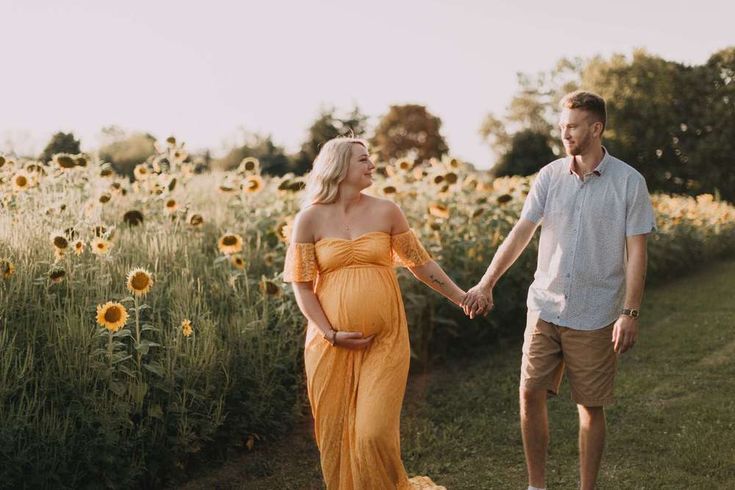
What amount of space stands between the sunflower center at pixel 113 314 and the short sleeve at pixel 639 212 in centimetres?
247

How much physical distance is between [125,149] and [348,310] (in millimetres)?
13441

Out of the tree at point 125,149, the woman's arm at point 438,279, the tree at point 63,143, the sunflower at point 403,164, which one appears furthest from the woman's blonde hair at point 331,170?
the tree at point 125,149

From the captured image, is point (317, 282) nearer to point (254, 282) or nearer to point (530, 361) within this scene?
point (530, 361)

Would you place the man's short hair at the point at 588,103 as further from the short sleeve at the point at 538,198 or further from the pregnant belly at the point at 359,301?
the pregnant belly at the point at 359,301

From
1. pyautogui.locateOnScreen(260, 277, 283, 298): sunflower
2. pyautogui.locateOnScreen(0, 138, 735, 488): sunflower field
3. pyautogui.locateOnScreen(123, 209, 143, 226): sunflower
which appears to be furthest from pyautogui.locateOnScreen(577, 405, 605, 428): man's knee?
pyautogui.locateOnScreen(123, 209, 143, 226): sunflower

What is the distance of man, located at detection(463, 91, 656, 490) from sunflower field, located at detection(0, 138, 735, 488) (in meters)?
1.64

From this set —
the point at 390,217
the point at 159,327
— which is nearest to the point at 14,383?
the point at 159,327

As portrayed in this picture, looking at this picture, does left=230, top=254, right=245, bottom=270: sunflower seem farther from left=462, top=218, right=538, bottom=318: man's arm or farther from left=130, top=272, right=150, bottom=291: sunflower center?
left=462, top=218, right=538, bottom=318: man's arm

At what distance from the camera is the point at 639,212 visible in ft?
12.0

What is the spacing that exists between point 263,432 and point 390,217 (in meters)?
2.02

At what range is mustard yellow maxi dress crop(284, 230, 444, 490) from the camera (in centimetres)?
342

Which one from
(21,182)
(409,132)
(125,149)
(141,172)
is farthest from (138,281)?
(409,132)

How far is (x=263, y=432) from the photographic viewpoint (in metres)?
4.94

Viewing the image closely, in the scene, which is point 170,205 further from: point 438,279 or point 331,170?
point 438,279
